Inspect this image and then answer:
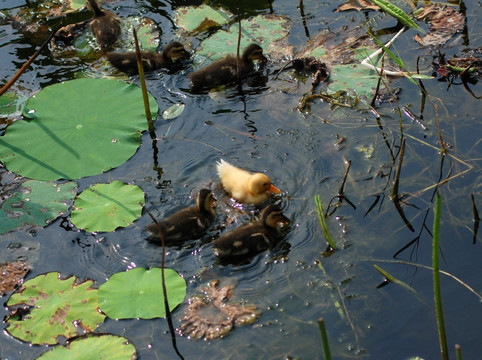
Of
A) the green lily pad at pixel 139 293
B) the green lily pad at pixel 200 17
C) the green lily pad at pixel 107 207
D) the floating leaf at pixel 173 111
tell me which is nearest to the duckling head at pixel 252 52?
the floating leaf at pixel 173 111

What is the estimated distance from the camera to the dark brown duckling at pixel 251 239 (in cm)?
466

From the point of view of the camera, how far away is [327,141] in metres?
5.61

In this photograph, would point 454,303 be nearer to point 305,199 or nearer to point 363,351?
point 363,351

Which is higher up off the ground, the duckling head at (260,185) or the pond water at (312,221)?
the duckling head at (260,185)

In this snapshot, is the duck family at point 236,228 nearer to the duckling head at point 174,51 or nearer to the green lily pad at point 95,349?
the duckling head at point 174,51

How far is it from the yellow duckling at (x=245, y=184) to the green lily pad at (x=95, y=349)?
4.81ft

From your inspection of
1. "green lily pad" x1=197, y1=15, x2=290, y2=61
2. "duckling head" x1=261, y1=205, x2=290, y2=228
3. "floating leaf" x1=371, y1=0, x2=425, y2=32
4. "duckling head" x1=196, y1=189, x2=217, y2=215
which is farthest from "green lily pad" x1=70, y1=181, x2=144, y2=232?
"floating leaf" x1=371, y1=0, x2=425, y2=32

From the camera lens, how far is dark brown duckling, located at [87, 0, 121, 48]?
23.5 ft

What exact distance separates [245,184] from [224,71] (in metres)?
1.65

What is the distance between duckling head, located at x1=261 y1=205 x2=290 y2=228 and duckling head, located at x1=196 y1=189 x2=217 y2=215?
411 millimetres

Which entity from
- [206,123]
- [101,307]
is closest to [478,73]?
[206,123]

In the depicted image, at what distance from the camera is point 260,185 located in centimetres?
508

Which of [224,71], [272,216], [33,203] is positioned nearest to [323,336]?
[272,216]

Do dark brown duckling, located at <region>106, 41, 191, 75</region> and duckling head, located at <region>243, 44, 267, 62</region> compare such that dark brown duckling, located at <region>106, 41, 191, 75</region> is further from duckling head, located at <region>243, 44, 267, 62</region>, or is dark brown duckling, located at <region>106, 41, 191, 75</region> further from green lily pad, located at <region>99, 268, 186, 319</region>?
green lily pad, located at <region>99, 268, 186, 319</region>
